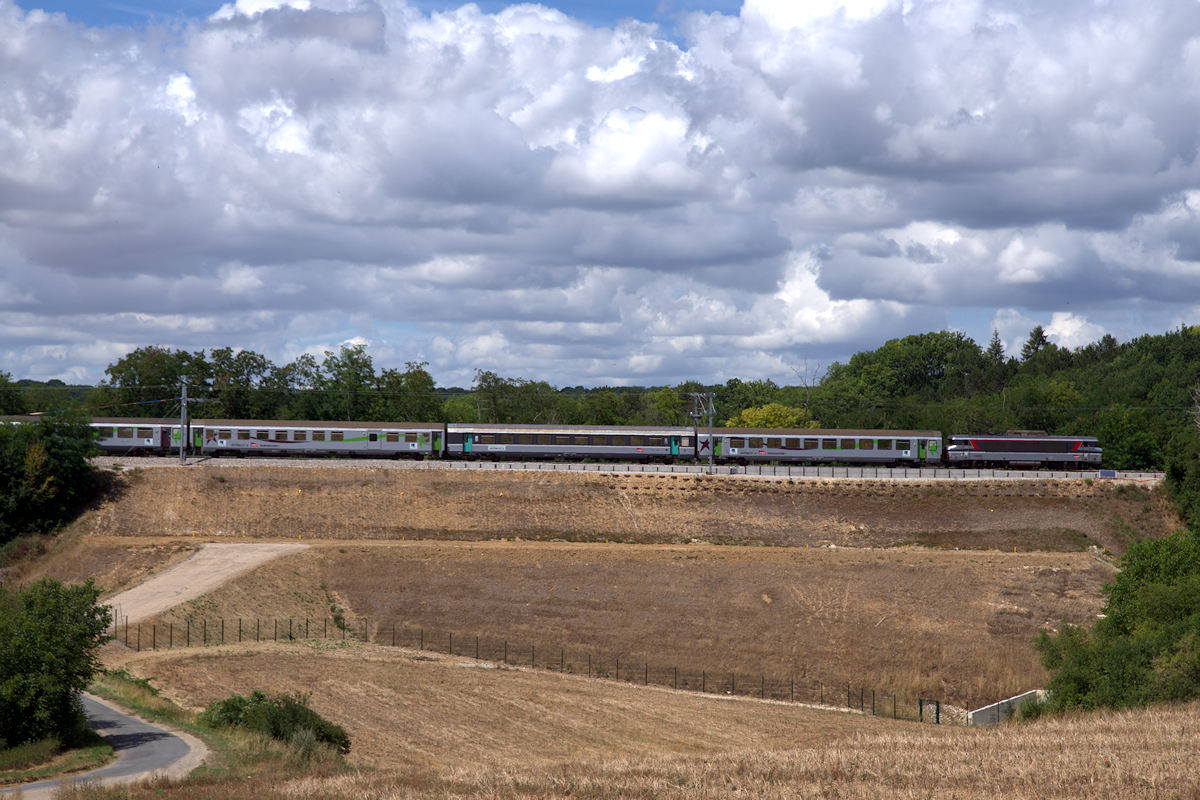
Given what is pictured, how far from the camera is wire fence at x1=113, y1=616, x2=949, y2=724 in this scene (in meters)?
40.3

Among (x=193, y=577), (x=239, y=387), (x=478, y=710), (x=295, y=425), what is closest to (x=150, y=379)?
(x=239, y=387)

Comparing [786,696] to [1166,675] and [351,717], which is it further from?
[351,717]

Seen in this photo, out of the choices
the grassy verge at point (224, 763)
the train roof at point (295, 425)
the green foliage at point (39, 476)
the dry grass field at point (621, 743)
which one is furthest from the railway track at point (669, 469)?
the grassy verge at point (224, 763)

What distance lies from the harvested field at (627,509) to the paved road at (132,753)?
3434cm

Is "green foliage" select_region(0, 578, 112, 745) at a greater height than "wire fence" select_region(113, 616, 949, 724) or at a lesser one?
greater

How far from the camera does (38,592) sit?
2473 cm

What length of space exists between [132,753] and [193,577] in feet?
96.6

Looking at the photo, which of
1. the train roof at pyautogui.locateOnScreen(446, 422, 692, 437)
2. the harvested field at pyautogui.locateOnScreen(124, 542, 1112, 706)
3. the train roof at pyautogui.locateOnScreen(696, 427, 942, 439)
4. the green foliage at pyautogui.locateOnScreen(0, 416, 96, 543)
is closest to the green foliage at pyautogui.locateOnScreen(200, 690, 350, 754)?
the harvested field at pyautogui.locateOnScreen(124, 542, 1112, 706)

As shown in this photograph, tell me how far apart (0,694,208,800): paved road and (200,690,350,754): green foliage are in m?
1.06

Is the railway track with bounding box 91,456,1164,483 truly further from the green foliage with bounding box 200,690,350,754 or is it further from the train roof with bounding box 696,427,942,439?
the green foliage with bounding box 200,690,350,754

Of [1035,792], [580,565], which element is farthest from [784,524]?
[1035,792]

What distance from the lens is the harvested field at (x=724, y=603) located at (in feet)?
145

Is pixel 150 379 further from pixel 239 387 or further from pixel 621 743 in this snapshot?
pixel 621 743

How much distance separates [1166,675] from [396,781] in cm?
2360
